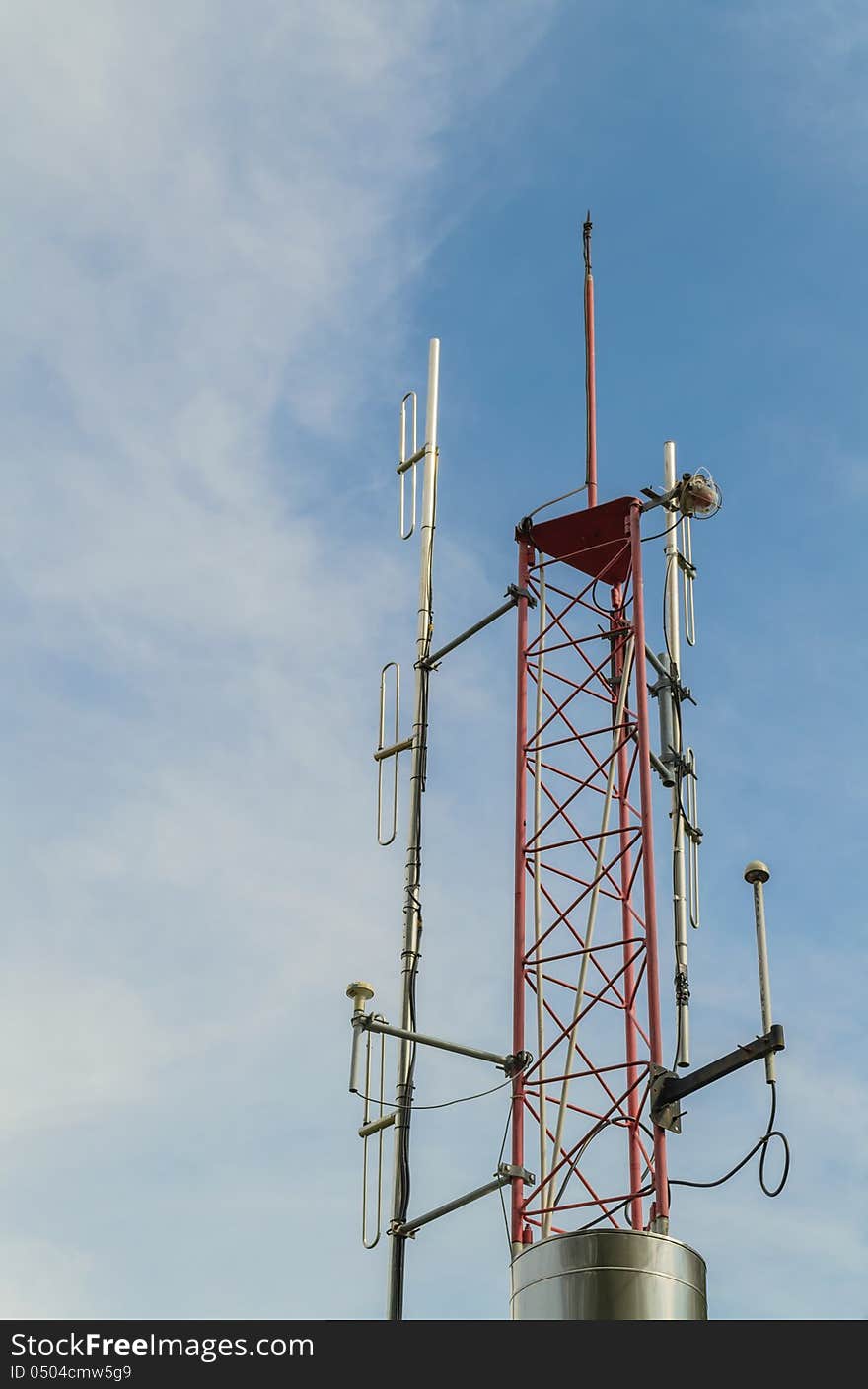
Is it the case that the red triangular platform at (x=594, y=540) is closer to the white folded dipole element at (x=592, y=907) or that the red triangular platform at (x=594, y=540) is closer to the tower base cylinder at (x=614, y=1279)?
the white folded dipole element at (x=592, y=907)

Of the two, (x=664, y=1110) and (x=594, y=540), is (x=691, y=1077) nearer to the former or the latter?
(x=664, y=1110)

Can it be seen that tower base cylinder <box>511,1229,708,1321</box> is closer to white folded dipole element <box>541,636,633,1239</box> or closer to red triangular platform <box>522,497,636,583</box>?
white folded dipole element <box>541,636,633,1239</box>

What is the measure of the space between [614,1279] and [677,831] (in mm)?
6723

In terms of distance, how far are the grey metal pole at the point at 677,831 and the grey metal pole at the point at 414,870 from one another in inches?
117

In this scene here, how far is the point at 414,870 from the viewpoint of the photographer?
21125 millimetres

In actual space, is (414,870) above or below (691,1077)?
above

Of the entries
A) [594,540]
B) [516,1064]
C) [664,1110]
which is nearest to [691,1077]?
[664,1110]

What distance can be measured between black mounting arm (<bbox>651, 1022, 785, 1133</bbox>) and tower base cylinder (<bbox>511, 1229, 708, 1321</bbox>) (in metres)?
1.70
